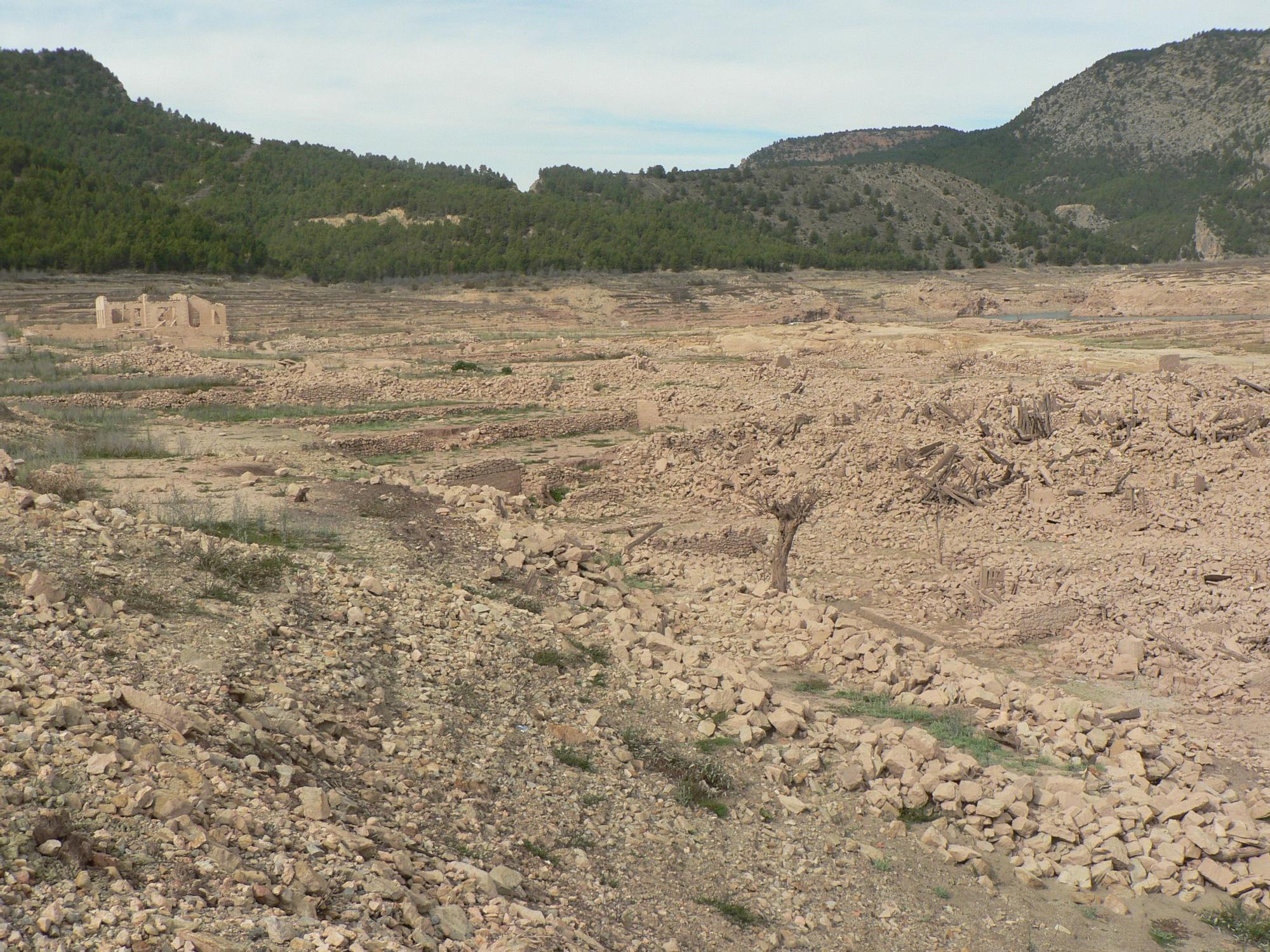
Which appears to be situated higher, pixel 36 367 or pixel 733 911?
pixel 36 367

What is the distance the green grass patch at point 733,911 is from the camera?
→ 4594mm

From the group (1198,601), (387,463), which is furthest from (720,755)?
(387,463)

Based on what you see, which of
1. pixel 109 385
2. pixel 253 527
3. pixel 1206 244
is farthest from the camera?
pixel 1206 244

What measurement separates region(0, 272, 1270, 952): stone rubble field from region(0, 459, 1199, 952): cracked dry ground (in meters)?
0.02

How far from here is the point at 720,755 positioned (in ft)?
20.1

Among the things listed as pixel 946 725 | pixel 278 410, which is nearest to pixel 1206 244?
pixel 278 410

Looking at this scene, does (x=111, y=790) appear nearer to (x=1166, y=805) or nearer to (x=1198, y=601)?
(x=1166, y=805)

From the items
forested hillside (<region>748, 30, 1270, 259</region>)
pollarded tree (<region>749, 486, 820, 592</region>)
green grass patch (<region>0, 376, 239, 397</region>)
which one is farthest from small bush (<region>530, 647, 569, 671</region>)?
forested hillside (<region>748, 30, 1270, 259</region>)

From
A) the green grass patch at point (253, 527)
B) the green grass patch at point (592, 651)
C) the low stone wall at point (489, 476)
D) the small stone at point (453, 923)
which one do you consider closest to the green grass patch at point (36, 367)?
the low stone wall at point (489, 476)

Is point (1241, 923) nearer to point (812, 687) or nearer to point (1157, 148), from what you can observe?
point (812, 687)

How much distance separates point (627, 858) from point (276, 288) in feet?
158

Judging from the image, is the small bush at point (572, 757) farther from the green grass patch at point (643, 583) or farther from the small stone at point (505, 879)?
the green grass patch at point (643, 583)

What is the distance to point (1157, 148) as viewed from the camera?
A: 105000 mm

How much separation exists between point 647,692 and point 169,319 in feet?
85.2
